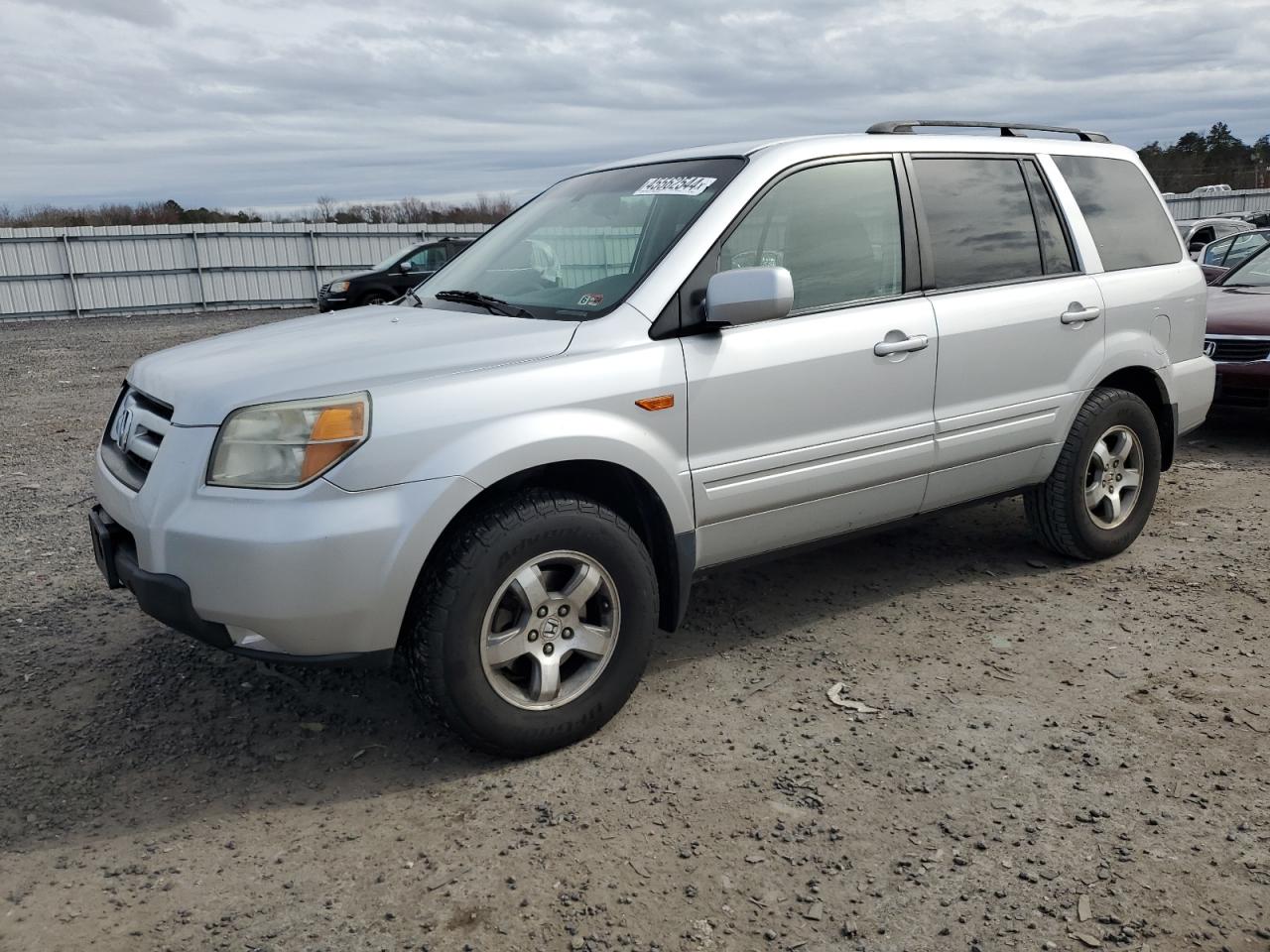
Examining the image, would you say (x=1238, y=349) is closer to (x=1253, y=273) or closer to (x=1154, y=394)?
(x=1253, y=273)

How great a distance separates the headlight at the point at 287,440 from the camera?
2891mm

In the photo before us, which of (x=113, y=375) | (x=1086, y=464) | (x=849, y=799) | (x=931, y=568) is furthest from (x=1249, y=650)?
(x=113, y=375)

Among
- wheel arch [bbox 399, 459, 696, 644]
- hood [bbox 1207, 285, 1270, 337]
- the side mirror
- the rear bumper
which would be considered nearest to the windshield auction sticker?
the side mirror

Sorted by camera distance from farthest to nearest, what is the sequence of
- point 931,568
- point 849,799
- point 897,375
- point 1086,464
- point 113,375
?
point 113,375, point 931,568, point 1086,464, point 897,375, point 849,799

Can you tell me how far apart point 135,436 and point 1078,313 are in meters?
3.69

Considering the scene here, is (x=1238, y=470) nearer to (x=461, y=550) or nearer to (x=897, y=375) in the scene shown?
(x=897, y=375)

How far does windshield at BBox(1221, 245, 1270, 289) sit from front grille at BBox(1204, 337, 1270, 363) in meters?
1.13

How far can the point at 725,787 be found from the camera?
3.11 m

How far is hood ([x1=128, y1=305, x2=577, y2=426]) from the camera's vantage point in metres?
3.00

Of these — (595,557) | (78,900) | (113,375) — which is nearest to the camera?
(78,900)

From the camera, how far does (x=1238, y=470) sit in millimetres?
6836

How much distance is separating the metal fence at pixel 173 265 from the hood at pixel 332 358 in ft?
79.7

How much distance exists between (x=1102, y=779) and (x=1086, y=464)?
1.99 meters

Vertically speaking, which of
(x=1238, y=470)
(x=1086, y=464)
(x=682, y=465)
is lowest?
(x=1238, y=470)
